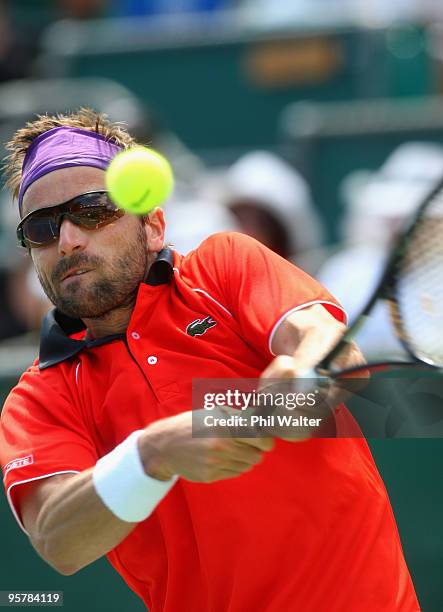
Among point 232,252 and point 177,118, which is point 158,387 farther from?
point 177,118

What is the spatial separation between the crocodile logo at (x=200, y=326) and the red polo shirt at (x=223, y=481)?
0.05ft

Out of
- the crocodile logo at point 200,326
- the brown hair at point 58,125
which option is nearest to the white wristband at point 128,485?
the crocodile logo at point 200,326

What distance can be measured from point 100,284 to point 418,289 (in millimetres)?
787

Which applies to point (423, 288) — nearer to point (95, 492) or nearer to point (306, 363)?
point (306, 363)

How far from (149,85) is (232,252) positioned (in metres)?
6.18

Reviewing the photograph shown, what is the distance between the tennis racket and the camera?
2.72 meters

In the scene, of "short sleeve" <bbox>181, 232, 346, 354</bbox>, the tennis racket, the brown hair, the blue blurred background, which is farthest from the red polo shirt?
the blue blurred background

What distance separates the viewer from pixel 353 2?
9.02 meters

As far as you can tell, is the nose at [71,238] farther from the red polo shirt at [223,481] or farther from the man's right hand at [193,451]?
the man's right hand at [193,451]

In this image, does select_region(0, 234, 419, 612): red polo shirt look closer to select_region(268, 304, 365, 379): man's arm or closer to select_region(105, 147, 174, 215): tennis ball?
select_region(268, 304, 365, 379): man's arm

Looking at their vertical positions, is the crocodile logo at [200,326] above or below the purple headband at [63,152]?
below

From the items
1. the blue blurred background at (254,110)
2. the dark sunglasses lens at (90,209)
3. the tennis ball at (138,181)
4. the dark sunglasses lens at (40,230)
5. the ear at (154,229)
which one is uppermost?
the tennis ball at (138,181)

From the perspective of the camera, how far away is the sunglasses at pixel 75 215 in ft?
9.39

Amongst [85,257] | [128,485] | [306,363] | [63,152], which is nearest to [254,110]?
[63,152]
